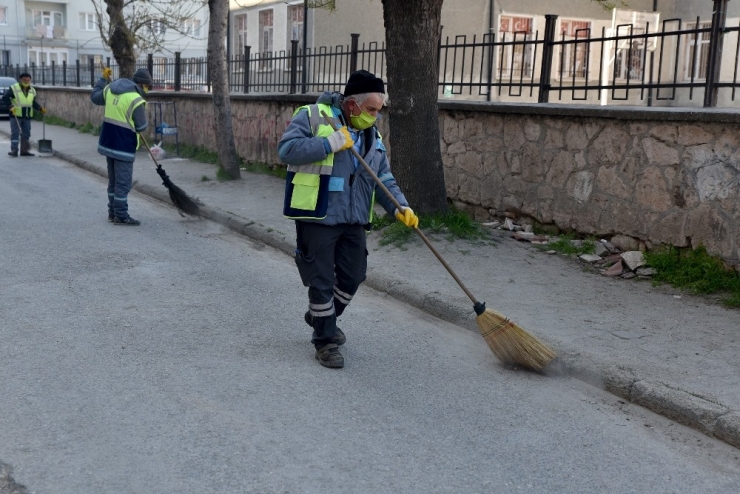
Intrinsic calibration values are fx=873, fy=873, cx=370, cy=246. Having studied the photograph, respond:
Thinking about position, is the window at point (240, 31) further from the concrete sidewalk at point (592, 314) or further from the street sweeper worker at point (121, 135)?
the concrete sidewalk at point (592, 314)

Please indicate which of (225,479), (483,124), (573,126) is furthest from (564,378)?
(483,124)

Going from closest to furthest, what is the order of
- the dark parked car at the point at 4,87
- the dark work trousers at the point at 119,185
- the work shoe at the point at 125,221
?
the dark work trousers at the point at 119,185, the work shoe at the point at 125,221, the dark parked car at the point at 4,87

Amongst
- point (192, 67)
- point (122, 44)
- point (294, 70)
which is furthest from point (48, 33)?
point (294, 70)

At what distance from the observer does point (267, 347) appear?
5.87 m

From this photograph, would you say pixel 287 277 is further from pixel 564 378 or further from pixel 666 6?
pixel 666 6

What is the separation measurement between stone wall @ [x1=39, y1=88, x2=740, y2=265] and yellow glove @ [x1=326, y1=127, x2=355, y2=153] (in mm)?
3604

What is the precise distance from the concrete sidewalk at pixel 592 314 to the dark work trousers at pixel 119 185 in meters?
1.28

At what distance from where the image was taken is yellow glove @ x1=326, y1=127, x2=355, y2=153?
16.6 ft

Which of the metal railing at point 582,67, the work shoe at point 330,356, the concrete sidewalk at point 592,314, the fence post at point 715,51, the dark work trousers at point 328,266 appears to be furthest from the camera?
the metal railing at point 582,67

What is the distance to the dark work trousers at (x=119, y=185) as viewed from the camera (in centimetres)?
1030

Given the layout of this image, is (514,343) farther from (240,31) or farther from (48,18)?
(48,18)

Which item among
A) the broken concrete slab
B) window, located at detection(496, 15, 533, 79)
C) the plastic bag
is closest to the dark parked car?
the plastic bag

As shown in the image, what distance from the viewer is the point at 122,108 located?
10.2m

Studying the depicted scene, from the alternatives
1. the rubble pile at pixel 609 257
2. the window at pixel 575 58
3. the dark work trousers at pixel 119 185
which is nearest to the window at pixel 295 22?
the dark work trousers at pixel 119 185
